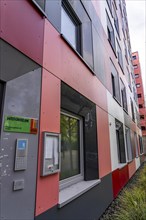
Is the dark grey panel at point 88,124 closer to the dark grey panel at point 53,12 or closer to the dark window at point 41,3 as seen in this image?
the dark grey panel at point 53,12

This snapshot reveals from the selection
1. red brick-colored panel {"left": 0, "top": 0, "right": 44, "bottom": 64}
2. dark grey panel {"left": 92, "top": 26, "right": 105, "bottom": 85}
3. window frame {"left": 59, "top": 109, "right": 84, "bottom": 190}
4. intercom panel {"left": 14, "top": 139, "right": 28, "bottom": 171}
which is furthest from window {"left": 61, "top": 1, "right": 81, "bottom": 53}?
intercom panel {"left": 14, "top": 139, "right": 28, "bottom": 171}

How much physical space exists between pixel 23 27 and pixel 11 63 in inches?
23.0

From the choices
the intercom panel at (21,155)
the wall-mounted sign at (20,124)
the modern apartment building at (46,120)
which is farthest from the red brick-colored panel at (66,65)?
the intercom panel at (21,155)

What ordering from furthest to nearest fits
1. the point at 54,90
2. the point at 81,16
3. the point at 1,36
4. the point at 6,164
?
the point at 81,16 < the point at 54,90 < the point at 1,36 < the point at 6,164

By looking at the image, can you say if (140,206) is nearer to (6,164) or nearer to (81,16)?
(6,164)

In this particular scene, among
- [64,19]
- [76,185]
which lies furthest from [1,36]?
[76,185]

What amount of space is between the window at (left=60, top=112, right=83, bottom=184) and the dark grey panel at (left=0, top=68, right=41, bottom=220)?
1068 millimetres

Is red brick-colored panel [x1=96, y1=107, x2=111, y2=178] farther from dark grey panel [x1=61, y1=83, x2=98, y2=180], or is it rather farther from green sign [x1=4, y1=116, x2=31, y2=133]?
green sign [x1=4, y1=116, x2=31, y2=133]

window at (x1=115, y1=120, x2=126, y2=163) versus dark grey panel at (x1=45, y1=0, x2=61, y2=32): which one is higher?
dark grey panel at (x1=45, y1=0, x2=61, y2=32)

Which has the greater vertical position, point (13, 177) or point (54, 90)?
point (54, 90)

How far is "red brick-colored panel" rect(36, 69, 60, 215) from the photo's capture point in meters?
1.85

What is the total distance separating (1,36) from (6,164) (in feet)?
4.39

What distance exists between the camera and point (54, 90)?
2.40 m

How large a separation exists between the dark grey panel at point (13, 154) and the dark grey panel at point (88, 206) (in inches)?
12.5
